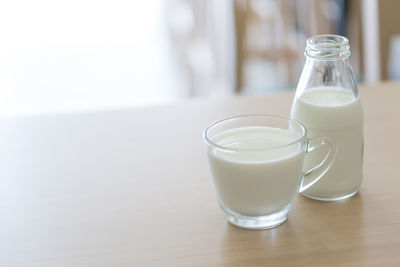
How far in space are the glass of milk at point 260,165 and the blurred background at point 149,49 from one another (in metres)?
1.39

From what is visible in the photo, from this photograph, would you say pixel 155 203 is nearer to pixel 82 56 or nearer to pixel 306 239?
pixel 306 239

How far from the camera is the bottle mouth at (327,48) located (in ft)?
2.17

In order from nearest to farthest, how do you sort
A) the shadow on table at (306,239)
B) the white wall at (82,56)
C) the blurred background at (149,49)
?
the shadow on table at (306,239) → the blurred background at (149,49) → the white wall at (82,56)

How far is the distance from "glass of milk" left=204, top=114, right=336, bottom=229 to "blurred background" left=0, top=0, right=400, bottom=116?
1394mm

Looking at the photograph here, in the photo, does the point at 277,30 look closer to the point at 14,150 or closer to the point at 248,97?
the point at 248,97

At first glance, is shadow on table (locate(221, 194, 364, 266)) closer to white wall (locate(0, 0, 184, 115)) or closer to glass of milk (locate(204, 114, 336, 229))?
glass of milk (locate(204, 114, 336, 229))

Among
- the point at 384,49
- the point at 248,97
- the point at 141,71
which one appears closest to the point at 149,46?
the point at 141,71

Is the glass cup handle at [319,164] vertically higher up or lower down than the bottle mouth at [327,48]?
lower down

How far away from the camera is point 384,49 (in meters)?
1.84

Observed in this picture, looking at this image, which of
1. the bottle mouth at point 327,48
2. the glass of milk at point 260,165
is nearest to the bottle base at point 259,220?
the glass of milk at point 260,165

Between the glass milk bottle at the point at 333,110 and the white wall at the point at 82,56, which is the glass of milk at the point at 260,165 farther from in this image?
the white wall at the point at 82,56

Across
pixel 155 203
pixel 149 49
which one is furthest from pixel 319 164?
pixel 149 49

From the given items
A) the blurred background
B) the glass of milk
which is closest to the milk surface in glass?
the glass of milk

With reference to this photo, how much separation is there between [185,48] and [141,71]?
329 mm
